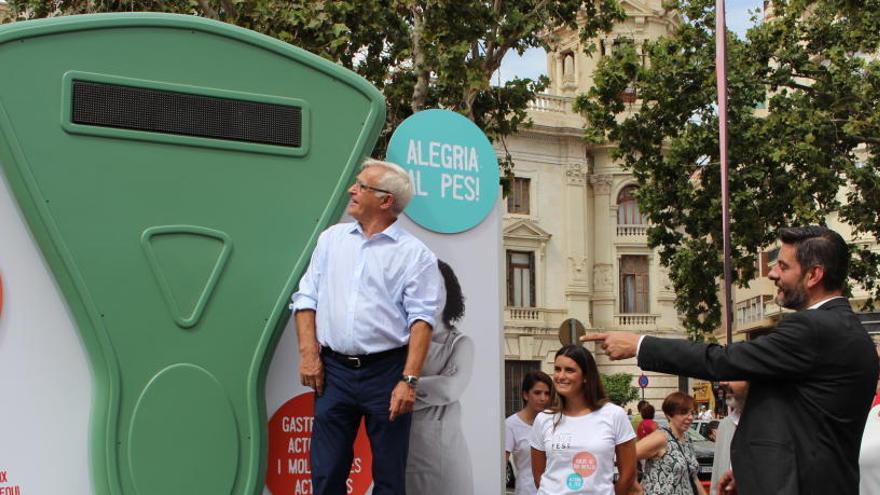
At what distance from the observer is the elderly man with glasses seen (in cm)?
491

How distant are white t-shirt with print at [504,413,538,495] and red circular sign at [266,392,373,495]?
2.40 metres

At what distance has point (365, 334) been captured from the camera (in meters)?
4.91

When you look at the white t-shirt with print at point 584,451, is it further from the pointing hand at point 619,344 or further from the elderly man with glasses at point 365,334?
the pointing hand at point 619,344

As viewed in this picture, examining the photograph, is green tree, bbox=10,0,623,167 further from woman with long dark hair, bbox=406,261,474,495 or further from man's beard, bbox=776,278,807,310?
man's beard, bbox=776,278,807,310

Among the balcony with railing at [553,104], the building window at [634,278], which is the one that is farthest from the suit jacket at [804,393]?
the building window at [634,278]

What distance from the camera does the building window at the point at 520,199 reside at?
42250 mm

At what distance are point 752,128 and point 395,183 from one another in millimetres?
15121

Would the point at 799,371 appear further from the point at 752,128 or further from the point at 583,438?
the point at 752,128

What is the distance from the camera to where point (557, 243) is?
140 ft

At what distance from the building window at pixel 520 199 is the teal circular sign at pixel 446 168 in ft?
119

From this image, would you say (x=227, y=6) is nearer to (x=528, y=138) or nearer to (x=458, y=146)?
(x=458, y=146)

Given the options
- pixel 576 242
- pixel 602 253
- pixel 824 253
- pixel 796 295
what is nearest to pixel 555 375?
pixel 796 295

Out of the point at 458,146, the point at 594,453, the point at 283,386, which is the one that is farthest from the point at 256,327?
the point at 594,453

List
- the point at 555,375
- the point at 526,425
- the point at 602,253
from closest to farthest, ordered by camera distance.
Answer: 1. the point at 555,375
2. the point at 526,425
3. the point at 602,253
